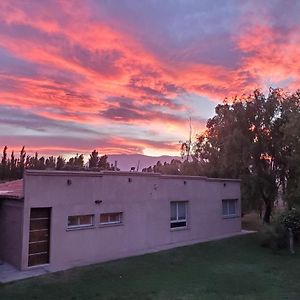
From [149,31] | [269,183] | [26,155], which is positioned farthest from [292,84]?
[26,155]

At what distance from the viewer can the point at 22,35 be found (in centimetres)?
1712

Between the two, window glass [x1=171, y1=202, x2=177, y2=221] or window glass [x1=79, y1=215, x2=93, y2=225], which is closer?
window glass [x1=79, y1=215, x2=93, y2=225]

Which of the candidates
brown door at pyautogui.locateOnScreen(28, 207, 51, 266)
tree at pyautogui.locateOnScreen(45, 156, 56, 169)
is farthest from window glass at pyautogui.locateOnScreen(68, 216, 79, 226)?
tree at pyautogui.locateOnScreen(45, 156, 56, 169)

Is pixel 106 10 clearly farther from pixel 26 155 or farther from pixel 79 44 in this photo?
pixel 26 155

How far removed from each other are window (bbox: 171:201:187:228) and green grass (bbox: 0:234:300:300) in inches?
118

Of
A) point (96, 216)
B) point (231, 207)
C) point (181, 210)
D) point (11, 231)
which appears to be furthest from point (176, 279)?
point (231, 207)

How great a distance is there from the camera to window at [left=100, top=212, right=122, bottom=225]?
63.2 ft

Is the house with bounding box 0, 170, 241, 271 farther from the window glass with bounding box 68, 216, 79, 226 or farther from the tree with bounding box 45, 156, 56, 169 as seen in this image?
the tree with bounding box 45, 156, 56, 169

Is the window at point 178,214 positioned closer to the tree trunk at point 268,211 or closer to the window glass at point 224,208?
the window glass at point 224,208

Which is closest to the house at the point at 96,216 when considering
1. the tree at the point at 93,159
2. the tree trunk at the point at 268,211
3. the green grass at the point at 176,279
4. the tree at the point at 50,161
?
the green grass at the point at 176,279

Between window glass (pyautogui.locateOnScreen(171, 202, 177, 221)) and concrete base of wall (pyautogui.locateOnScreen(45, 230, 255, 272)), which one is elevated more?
window glass (pyautogui.locateOnScreen(171, 202, 177, 221))

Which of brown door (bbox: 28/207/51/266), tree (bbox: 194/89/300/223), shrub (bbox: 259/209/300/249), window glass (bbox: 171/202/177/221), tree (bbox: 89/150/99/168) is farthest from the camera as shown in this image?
tree (bbox: 89/150/99/168)

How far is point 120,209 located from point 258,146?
15.4 m

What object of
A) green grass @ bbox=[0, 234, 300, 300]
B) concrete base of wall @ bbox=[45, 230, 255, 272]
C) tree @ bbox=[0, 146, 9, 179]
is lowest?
green grass @ bbox=[0, 234, 300, 300]
